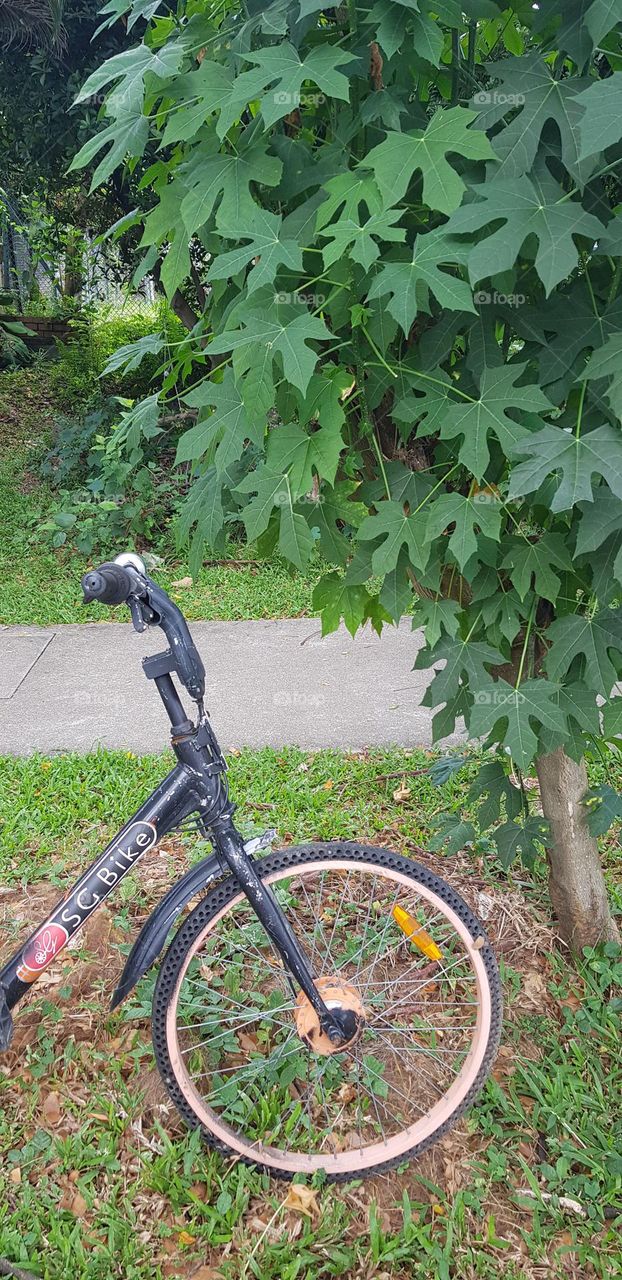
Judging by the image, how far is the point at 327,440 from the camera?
174 centimetres

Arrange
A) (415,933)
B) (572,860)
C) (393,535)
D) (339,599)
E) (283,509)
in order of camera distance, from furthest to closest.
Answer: (572,860)
(339,599)
(415,933)
(393,535)
(283,509)

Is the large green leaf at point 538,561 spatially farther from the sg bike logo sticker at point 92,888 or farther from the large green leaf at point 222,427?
the sg bike logo sticker at point 92,888

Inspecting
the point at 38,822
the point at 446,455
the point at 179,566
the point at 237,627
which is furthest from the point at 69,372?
the point at 446,455

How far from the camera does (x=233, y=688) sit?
453 cm

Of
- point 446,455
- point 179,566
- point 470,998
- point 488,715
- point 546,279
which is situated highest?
point 546,279

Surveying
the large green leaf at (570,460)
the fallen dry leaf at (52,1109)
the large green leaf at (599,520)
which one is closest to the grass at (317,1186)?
the fallen dry leaf at (52,1109)

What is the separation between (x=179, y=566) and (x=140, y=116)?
467 cm

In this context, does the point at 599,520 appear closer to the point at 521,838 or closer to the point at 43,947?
the point at 521,838

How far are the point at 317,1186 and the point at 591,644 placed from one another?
1335 mm

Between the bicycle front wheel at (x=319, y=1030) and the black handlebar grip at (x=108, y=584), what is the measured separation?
2.20 ft

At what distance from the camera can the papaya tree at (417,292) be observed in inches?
58.7

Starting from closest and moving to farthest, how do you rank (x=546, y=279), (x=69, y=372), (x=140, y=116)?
1. (x=546, y=279)
2. (x=140, y=116)
3. (x=69, y=372)

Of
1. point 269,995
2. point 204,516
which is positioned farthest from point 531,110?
point 269,995

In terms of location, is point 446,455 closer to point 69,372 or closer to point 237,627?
point 237,627
